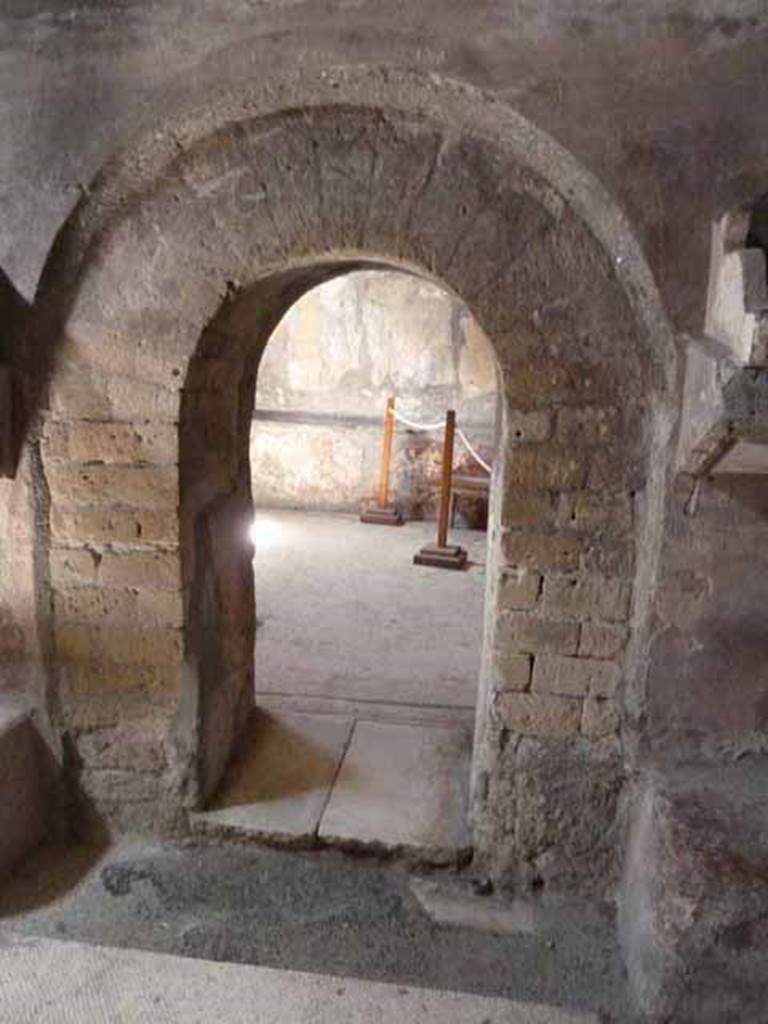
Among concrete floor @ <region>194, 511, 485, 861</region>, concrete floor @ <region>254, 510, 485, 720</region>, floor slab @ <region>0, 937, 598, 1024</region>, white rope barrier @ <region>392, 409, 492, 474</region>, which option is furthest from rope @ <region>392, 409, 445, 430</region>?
floor slab @ <region>0, 937, 598, 1024</region>

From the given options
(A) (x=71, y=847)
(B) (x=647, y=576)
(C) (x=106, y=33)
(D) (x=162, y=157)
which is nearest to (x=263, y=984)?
(A) (x=71, y=847)

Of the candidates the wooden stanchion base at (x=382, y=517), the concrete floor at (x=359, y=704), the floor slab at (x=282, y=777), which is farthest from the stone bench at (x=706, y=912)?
the wooden stanchion base at (x=382, y=517)

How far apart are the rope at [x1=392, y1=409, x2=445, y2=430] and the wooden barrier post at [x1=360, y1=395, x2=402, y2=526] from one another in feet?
0.37

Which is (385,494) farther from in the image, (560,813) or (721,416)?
(721,416)

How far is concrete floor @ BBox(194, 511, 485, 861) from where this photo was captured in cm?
281

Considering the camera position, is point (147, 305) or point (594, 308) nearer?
point (594, 308)

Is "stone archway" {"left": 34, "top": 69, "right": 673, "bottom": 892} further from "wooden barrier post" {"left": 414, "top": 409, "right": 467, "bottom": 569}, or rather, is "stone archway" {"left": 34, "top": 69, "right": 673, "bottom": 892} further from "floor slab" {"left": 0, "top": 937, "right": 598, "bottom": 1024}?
"wooden barrier post" {"left": 414, "top": 409, "right": 467, "bottom": 569}

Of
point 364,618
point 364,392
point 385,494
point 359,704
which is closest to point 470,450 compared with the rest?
point 385,494

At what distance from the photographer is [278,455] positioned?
→ 7.98 meters

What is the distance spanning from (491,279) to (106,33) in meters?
1.38

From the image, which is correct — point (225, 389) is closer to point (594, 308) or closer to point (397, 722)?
point (594, 308)

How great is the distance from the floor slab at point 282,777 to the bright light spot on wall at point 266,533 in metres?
3.13

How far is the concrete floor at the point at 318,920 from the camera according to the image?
91.4 inches

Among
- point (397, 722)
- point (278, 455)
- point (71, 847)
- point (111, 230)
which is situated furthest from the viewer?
point (278, 455)
